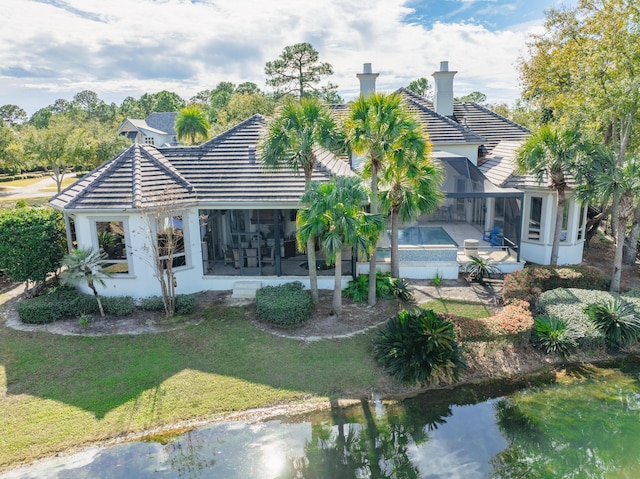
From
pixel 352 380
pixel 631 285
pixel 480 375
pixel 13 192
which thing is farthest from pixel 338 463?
pixel 13 192

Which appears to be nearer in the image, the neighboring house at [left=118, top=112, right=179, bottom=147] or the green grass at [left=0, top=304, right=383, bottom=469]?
the green grass at [left=0, top=304, right=383, bottom=469]

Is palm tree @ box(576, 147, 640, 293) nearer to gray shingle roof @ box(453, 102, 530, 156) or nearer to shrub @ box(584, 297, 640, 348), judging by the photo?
shrub @ box(584, 297, 640, 348)

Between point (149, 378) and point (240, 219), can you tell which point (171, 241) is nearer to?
point (240, 219)

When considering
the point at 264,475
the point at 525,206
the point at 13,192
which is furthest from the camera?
the point at 13,192

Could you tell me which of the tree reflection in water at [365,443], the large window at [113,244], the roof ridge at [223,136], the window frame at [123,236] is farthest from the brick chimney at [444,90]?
the tree reflection in water at [365,443]

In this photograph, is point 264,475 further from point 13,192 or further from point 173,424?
point 13,192

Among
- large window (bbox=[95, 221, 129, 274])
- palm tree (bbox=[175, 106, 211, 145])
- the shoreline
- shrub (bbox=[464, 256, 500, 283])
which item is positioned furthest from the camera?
palm tree (bbox=[175, 106, 211, 145])

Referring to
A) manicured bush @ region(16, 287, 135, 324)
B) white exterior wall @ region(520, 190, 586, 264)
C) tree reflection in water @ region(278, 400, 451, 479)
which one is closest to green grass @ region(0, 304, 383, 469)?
manicured bush @ region(16, 287, 135, 324)

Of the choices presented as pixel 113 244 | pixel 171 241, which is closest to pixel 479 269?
pixel 171 241
